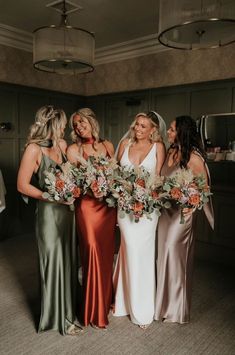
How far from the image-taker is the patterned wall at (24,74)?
556cm

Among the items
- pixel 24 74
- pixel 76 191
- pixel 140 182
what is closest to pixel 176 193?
pixel 140 182

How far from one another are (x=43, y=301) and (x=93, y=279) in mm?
425

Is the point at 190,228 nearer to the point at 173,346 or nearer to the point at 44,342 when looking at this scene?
the point at 173,346

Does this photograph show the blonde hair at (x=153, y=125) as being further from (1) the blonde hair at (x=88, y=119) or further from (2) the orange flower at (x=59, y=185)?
(2) the orange flower at (x=59, y=185)

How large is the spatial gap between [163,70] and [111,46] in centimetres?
111

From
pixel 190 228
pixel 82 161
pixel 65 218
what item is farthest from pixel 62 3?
pixel 190 228

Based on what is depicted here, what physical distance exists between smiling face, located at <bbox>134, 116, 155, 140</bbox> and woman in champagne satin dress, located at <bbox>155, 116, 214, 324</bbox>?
41 cm

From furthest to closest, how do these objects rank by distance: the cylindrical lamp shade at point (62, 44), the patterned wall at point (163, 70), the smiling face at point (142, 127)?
the patterned wall at point (163, 70) → the cylindrical lamp shade at point (62, 44) → the smiling face at point (142, 127)

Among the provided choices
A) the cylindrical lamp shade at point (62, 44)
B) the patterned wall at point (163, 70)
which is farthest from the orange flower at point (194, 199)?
the patterned wall at point (163, 70)

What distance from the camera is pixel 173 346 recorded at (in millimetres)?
2598

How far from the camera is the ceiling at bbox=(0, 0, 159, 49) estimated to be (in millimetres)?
4367

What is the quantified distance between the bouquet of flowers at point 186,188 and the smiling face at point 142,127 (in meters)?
0.90

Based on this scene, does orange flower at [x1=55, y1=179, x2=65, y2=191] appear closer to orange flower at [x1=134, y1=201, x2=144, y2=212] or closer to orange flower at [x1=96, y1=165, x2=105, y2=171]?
orange flower at [x1=96, y1=165, x2=105, y2=171]

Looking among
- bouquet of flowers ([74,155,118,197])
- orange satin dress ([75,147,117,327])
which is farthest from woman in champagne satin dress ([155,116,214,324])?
bouquet of flowers ([74,155,118,197])
